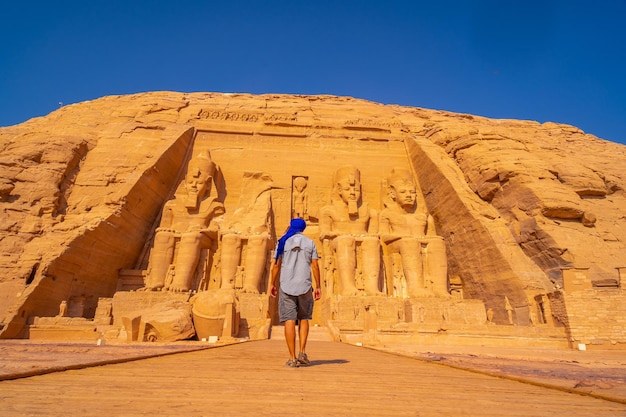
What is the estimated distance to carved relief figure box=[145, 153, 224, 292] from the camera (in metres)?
11.0

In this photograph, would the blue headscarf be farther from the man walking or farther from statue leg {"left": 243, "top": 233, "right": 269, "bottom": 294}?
statue leg {"left": 243, "top": 233, "right": 269, "bottom": 294}

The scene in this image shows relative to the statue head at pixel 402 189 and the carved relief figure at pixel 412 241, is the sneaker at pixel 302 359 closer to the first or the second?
the carved relief figure at pixel 412 241

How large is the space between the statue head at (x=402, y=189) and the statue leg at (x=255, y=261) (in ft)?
14.4

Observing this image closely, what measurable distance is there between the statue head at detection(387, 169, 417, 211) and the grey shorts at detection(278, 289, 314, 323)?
31.7 ft

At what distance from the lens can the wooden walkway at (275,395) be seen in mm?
1558

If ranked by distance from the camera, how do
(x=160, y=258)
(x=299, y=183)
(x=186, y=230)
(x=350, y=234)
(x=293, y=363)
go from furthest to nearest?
(x=299, y=183) → (x=350, y=234) → (x=186, y=230) → (x=160, y=258) → (x=293, y=363)

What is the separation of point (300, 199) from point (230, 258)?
3.41 metres

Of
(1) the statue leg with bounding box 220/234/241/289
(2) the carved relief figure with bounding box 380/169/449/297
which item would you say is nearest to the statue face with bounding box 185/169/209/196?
(1) the statue leg with bounding box 220/234/241/289

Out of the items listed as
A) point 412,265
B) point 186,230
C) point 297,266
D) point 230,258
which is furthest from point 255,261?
point 297,266

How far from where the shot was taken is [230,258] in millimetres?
11250

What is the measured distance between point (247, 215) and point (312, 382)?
10313 millimetres

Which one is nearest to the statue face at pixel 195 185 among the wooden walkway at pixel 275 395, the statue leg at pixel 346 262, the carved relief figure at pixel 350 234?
the carved relief figure at pixel 350 234

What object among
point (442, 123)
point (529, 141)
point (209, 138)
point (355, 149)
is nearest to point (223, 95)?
point (209, 138)

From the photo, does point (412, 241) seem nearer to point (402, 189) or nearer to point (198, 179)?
Result: point (402, 189)
